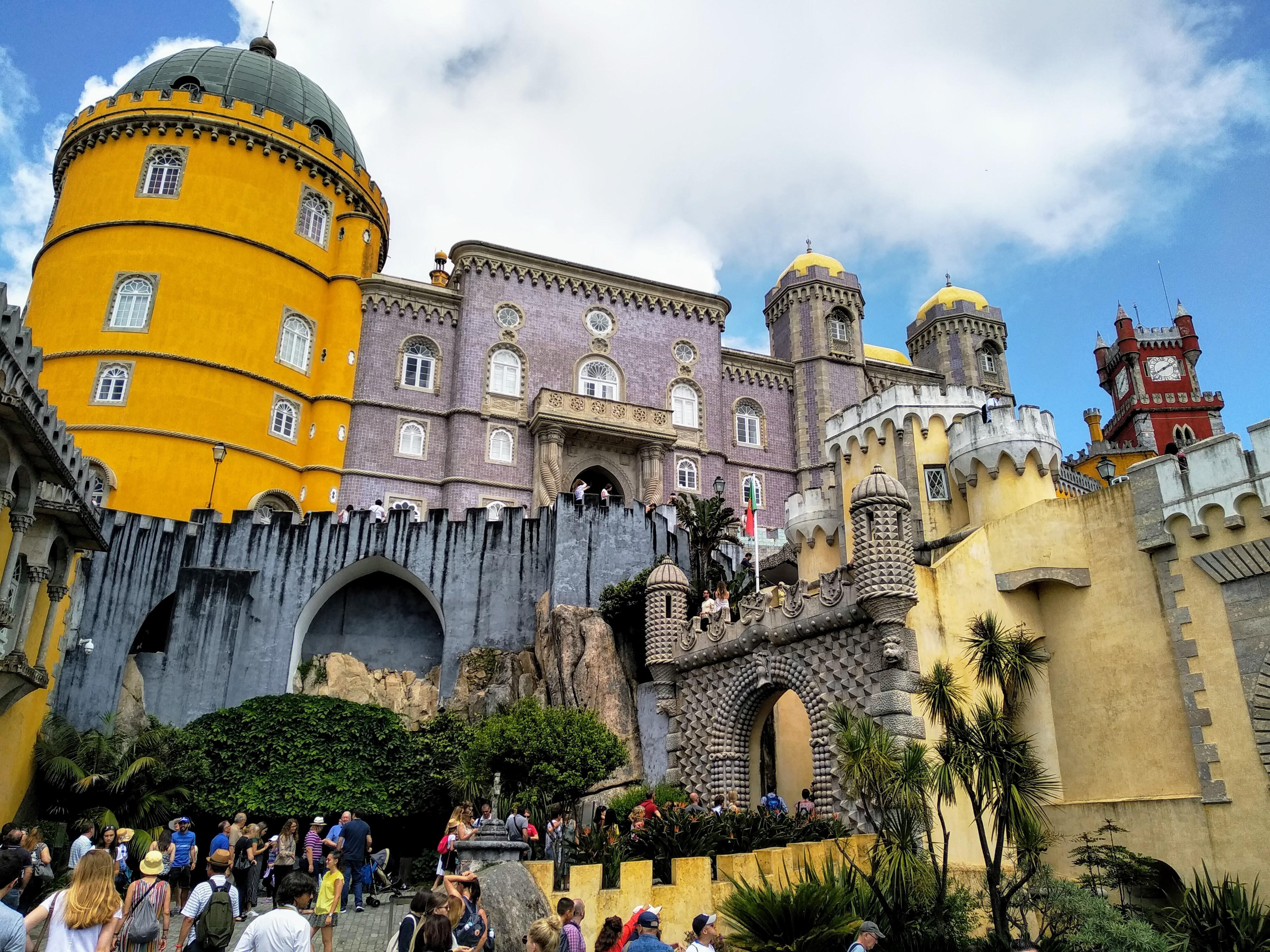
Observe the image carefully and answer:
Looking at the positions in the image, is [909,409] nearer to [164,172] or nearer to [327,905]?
[327,905]

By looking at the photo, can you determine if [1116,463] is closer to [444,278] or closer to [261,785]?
[444,278]

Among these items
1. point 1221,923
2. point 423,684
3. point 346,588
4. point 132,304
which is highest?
point 132,304

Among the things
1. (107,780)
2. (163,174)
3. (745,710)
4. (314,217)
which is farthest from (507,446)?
(107,780)

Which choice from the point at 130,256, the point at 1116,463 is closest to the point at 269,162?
the point at 130,256

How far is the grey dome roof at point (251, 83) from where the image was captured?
3681 centimetres

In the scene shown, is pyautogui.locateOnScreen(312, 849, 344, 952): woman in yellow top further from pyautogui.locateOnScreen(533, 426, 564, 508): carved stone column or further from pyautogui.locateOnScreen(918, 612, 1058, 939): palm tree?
pyautogui.locateOnScreen(533, 426, 564, 508): carved stone column

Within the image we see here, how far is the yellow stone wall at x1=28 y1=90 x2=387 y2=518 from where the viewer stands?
3084cm

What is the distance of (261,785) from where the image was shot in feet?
69.0

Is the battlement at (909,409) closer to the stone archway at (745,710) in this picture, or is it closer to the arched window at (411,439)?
the stone archway at (745,710)

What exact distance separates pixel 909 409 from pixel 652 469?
43.3ft

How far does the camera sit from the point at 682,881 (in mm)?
14523

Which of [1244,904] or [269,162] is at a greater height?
[269,162]

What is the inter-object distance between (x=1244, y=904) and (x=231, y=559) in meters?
22.6

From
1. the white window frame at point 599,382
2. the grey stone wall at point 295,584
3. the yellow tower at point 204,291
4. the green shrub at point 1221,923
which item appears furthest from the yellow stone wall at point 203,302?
the green shrub at point 1221,923
